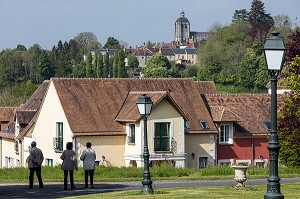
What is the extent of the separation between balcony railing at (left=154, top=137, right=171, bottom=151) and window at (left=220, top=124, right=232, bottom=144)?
546cm

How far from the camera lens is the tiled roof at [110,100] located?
200 ft

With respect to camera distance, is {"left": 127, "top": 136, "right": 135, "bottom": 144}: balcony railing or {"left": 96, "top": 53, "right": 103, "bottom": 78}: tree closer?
{"left": 127, "top": 136, "right": 135, "bottom": 144}: balcony railing

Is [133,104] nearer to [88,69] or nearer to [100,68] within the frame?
[88,69]

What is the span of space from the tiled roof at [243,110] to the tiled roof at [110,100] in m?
1.01

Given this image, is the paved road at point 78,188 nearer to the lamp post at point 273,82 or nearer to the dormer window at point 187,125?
the lamp post at point 273,82

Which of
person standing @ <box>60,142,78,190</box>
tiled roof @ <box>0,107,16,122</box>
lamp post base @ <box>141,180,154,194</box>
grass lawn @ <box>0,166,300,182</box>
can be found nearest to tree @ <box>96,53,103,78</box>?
tiled roof @ <box>0,107,16,122</box>

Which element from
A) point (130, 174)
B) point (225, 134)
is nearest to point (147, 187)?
point (130, 174)

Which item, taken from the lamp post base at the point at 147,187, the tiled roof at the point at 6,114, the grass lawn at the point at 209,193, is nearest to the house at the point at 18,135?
the tiled roof at the point at 6,114

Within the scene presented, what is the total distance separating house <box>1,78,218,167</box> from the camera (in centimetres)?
5931

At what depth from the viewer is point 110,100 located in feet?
207

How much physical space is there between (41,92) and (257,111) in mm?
16158

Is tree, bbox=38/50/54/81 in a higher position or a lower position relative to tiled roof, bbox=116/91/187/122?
higher

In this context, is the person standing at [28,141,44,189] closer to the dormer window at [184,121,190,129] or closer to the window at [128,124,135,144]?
the window at [128,124,135,144]

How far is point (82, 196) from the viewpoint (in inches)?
1038
